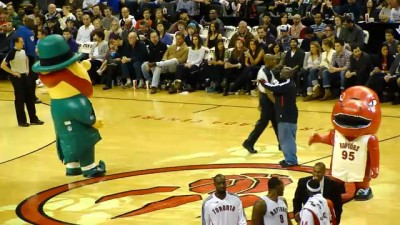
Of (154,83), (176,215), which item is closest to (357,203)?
(176,215)

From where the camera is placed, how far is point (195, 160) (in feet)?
45.5

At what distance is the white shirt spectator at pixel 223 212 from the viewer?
8391 millimetres

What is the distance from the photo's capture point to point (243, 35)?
68.2 feet

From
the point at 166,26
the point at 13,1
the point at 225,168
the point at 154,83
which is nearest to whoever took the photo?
the point at 225,168

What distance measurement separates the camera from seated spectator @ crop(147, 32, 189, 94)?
21000 millimetres

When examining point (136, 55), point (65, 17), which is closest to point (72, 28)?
point (65, 17)

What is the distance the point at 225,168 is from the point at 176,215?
2.42 meters

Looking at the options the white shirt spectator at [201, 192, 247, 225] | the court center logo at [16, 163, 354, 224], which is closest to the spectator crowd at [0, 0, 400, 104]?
the court center logo at [16, 163, 354, 224]

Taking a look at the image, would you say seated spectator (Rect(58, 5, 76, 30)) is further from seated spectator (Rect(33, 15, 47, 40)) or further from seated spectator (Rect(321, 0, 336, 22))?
seated spectator (Rect(321, 0, 336, 22))

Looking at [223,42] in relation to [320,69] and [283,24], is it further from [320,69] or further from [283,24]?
[320,69]

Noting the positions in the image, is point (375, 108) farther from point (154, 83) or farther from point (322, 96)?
point (154, 83)

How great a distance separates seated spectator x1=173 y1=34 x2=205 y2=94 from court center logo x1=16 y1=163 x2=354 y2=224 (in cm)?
755

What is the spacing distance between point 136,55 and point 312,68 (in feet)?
14.0

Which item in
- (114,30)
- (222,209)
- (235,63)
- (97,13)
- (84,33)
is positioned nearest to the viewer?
(222,209)
